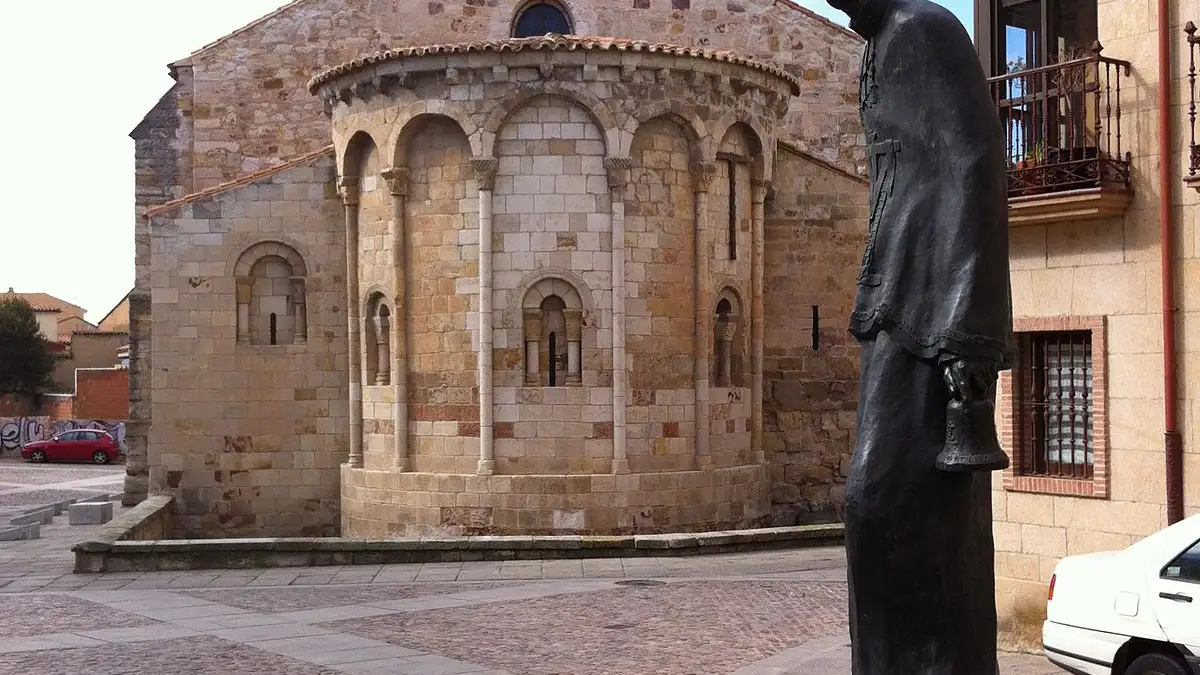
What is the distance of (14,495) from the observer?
33.6 m

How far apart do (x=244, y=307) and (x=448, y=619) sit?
11242 millimetres

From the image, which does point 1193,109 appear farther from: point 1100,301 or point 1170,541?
point 1170,541

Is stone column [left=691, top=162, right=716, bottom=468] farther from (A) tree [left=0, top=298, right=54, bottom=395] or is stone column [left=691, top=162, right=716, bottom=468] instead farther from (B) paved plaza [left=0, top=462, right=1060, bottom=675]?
(A) tree [left=0, top=298, right=54, bottom=395]

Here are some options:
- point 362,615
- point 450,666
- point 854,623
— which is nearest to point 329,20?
point 362,615

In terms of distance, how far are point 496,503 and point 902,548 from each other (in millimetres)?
15309

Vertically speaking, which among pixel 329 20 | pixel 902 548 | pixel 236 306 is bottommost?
pixel 902 548

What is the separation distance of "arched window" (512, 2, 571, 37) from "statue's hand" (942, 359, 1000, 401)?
24262 millimetres

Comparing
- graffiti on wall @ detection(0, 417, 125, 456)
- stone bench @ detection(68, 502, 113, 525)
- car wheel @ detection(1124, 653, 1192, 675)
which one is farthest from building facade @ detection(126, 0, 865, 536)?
graffiti on wall @ detection(0, 417, 125, 456)

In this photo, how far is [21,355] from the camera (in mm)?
62594

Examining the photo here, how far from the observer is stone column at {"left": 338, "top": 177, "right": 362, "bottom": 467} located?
2262 centimetres

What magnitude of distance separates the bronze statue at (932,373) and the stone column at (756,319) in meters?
17.1

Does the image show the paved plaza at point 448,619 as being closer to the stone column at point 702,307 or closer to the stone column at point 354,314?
the stone column at point 702,307

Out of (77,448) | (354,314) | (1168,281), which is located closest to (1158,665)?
(1168,281)

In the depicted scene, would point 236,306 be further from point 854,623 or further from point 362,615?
point 854,623
